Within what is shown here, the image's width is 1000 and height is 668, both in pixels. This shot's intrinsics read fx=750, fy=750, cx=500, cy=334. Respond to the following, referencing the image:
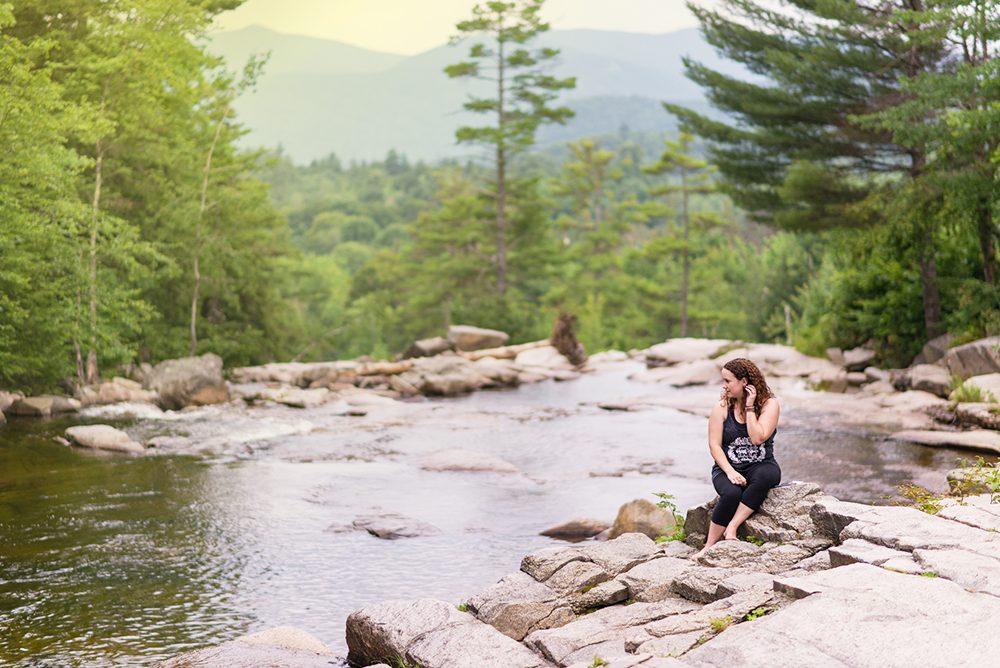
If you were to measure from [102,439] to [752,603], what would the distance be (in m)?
11.3

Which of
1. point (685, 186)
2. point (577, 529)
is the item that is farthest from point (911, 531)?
point (685, 186)

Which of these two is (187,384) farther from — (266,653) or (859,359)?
(859,359)

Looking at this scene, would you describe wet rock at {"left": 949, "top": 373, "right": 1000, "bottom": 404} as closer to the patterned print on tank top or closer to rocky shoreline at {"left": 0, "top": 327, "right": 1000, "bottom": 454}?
rocky shoreline at {"left": 0, "top": 327, "right": 1000, "bottom": 454}

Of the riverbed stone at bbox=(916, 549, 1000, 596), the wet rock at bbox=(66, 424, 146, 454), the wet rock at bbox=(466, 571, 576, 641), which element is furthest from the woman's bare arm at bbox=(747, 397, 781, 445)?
the wet rock at bbox=(66, 424, 146, 454)

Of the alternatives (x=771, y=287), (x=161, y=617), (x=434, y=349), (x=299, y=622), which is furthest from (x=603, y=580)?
(x=771, y=287)

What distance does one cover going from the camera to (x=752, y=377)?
5.75m

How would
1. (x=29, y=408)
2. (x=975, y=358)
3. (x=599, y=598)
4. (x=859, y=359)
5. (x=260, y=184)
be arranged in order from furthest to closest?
Answer: (x=260, y=184), (x=859, y=359), (x=29, y=408), (x=975, y=358), (x=599, y=598)

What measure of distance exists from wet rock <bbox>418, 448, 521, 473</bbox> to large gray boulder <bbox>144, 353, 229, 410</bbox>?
317 inches

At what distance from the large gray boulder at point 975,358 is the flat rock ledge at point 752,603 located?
9573 mm

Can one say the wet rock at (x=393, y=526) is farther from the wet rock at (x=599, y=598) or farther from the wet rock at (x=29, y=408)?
the wet rock at (x=29, y=408)

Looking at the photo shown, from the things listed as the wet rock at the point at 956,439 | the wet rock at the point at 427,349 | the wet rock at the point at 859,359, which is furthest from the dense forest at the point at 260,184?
the wet rock at the point at 427,349

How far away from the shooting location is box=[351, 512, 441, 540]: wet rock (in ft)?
26.3

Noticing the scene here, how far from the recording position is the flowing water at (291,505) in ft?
19.5

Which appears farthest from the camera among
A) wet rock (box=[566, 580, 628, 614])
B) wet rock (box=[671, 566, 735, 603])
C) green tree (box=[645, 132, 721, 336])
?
green tree (box=[645, 132, 721, 336])
